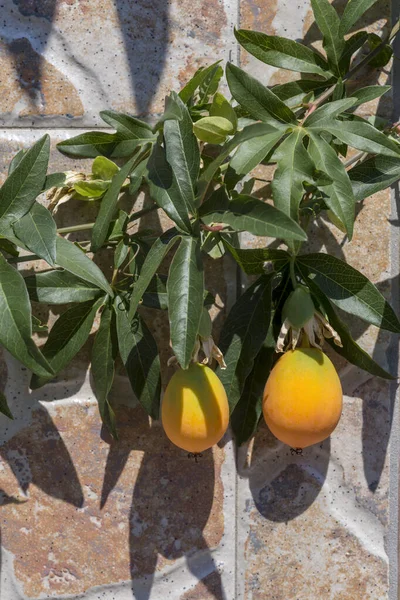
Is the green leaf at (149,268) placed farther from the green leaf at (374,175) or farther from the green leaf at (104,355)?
the green leaf at (374,175)

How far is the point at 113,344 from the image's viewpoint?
971mm

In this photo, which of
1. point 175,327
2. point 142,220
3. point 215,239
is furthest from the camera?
point 142,220

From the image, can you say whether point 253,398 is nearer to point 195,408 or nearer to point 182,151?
point 195,408

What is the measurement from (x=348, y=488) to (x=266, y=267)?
0.38 metres

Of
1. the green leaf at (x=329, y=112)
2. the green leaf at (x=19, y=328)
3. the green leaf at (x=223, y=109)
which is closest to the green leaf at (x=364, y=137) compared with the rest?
the green leaf at (x=329, y=112)

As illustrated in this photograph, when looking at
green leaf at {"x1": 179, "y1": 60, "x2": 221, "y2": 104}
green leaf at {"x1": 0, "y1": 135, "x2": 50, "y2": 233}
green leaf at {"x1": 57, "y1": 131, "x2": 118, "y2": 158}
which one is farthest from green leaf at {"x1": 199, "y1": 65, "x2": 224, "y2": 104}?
green leaf at {"x1": 0, "y1": 135, "x2": 50, "y2": 233}

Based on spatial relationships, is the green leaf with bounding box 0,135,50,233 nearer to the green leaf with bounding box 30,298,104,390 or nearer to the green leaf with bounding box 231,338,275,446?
the green leaf with bounding box 30,298,104,390

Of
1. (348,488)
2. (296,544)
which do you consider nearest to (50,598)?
(296,544)

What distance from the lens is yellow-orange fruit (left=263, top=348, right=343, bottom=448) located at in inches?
35.2

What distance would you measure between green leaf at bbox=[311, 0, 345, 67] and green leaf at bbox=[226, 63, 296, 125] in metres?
0.16

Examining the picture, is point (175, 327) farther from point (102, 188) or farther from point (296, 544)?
point (296, 544)

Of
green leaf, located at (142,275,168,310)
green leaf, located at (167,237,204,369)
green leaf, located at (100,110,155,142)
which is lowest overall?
green leaf, located at (142,275,168,310)

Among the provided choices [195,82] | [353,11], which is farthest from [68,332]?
[353,11]

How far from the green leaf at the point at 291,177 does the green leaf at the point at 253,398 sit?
224mm
